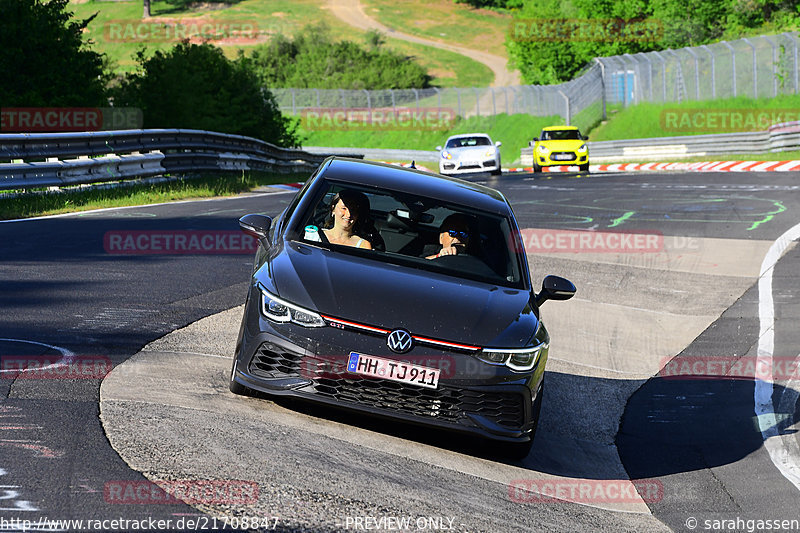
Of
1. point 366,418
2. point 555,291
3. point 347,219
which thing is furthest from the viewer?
point 347,219

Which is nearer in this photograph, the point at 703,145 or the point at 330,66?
the point at 703,145

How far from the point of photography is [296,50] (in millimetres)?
103250

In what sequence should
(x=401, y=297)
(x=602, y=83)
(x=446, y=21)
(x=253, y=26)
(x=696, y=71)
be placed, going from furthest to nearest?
(x=446, y=21)
(x=253, y=26)
(x=602, y=83)
(x=696, y=71)
(x=401, y=297)

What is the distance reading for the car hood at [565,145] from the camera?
36.5 m

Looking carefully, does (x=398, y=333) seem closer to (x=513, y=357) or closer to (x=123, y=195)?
(x=513, y=357)

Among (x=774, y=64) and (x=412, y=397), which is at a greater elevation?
(x=412, y=397)

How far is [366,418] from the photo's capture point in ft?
21.1

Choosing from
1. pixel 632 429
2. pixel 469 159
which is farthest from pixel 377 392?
pixel 469 159

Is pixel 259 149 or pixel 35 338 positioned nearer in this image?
pixel 35 338

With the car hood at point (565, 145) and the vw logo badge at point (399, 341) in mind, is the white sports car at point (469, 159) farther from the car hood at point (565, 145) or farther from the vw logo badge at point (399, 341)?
the vw logo badge at point (399, 341)

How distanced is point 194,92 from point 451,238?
24.2 metres

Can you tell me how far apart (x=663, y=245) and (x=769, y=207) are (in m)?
5.74

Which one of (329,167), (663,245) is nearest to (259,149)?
(663,245)

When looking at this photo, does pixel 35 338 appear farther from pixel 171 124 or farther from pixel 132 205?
pixel 171 124
